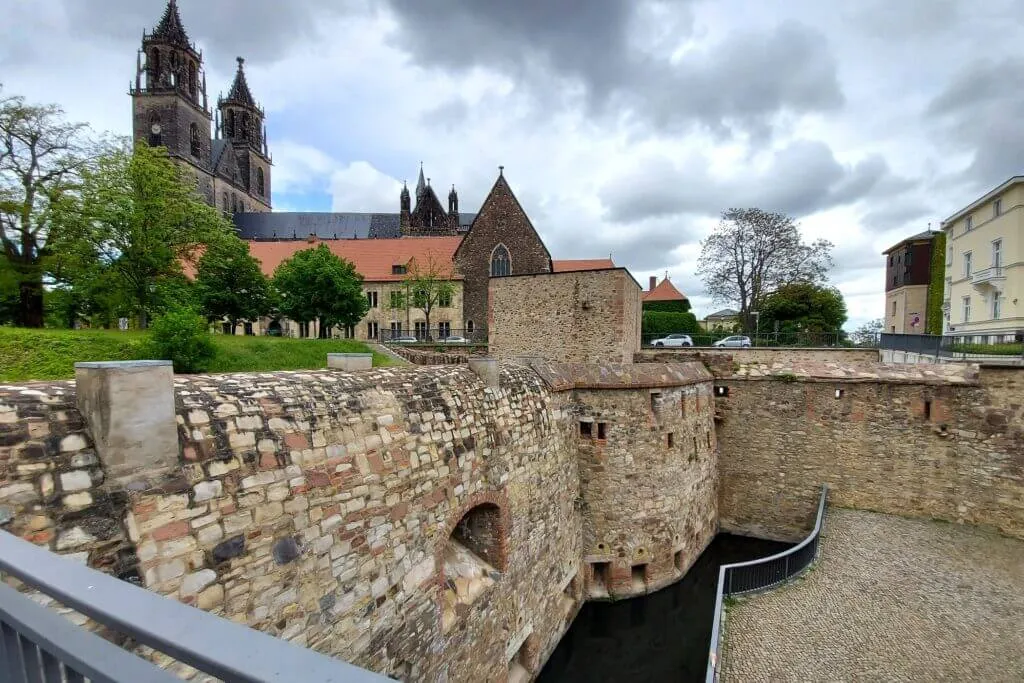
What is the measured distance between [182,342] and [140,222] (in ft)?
24.9

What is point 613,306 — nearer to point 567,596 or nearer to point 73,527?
point 567,596

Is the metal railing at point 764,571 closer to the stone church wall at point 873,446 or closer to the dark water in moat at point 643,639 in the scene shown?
the dark water in moat at point 643,639

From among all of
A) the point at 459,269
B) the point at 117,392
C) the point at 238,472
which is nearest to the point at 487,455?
the point at 238,472

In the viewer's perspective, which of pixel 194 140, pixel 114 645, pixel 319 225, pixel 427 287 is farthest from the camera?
pixel 319 225

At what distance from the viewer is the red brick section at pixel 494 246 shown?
3350 centimetres

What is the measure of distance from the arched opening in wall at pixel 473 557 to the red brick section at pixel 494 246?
26163 millimetres

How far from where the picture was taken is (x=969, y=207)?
1146 inches

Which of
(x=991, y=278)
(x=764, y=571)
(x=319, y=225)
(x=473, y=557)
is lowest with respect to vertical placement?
(x=764, y=571)

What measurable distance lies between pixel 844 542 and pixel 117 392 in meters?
16.0

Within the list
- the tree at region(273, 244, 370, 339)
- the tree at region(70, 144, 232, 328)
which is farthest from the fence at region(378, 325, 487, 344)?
the tree at region(70, 144, 232, 328)

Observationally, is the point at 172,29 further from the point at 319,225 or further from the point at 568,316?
the point at 568,316

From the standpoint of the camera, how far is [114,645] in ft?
3.55

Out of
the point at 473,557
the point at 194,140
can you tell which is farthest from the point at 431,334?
the point at 194,140

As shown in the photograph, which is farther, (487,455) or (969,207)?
(969,207)
